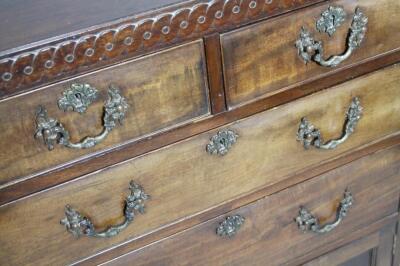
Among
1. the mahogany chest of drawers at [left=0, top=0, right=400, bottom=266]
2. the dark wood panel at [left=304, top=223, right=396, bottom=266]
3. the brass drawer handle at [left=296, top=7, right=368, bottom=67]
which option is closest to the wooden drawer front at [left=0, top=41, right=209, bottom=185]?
the mahogany chest of drawers at [left=0, top=0, right=400, bottom=266]

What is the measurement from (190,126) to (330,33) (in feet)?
0.86

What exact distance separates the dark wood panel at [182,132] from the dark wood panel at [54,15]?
0.19 meters

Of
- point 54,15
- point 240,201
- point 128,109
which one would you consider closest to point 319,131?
point 240,201

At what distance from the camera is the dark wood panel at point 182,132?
0.77m

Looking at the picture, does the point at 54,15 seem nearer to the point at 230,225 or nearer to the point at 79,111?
the point at 79,111

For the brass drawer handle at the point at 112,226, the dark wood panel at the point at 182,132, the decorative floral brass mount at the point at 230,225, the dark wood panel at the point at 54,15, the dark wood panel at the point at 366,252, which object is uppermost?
the dark wood panel at the point at 54,15

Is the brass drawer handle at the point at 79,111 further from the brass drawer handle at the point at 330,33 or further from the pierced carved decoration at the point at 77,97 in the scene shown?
the brass drawer handle at the point at 330,33

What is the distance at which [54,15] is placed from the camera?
0.74 metres

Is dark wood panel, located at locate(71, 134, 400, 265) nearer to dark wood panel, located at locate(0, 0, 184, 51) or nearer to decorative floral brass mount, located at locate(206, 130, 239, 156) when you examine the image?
decorative floral brass mount, located at locate(206, 130, 239, 156)

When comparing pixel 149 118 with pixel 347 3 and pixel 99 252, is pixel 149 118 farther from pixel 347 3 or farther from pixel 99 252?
pixel 347 3

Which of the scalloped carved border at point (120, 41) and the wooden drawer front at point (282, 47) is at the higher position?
the scalloped carved border at point (120, 41)

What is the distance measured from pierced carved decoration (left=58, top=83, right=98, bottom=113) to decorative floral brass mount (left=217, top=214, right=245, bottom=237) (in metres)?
0.36

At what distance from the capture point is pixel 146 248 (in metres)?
0.92

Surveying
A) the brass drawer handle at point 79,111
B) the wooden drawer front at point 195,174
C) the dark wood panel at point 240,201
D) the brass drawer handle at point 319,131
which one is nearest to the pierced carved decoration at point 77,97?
the brass drawer handle at point 79,111
